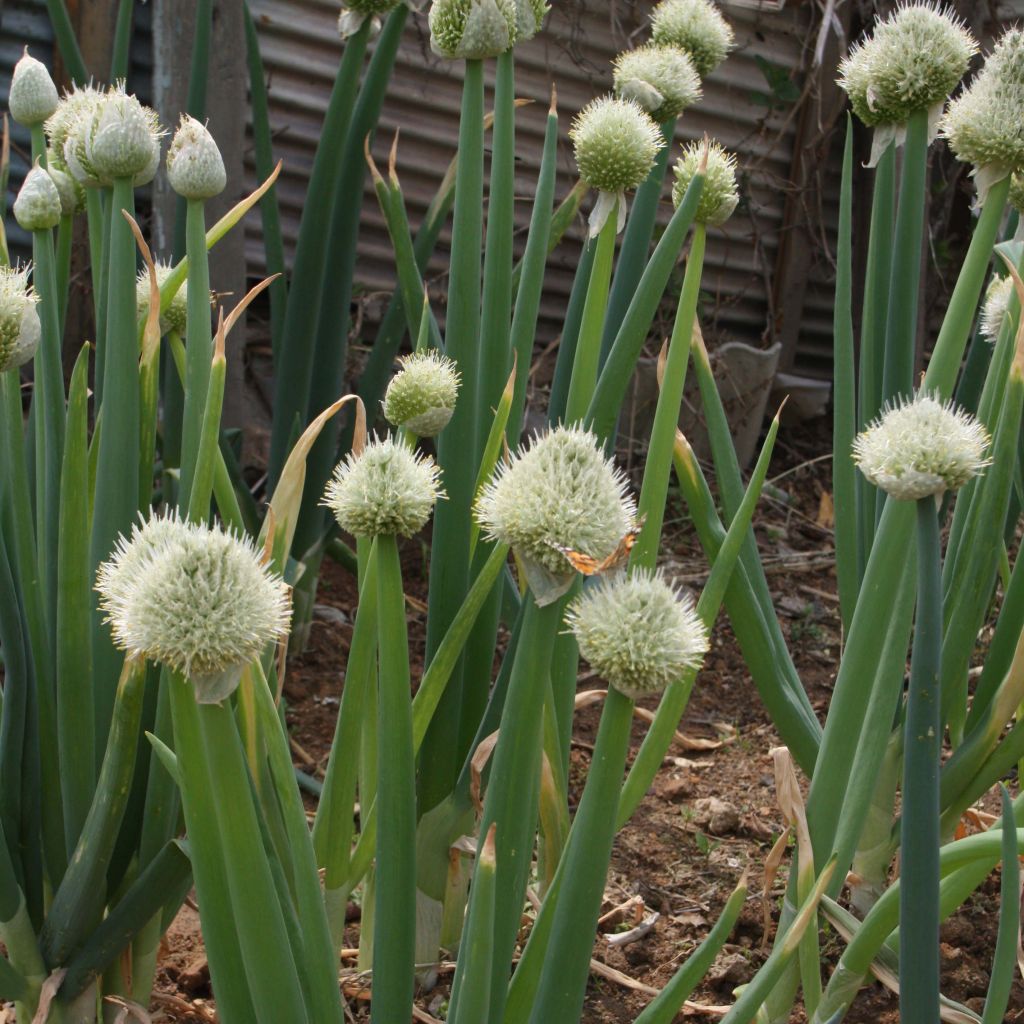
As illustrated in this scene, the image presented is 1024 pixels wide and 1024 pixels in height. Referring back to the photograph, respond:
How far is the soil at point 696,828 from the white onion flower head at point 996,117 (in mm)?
702

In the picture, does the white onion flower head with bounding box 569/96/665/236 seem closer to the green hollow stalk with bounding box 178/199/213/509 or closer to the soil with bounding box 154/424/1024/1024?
the green hollow stalk with bounding box 178/199/213/509

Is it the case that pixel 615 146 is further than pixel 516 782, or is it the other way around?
pixel 615 146

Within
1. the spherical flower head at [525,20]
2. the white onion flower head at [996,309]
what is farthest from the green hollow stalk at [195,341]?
the white onion flower head at [996,309]

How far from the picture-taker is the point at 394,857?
914 mm

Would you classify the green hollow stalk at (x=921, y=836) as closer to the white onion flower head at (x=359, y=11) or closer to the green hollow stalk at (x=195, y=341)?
the green hollow stalk at (x=195, y=341)

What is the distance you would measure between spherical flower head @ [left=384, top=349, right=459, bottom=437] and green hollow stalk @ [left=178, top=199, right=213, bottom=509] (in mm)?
185

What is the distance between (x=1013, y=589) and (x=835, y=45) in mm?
2995

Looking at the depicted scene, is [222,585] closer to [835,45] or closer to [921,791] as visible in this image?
[921,791]

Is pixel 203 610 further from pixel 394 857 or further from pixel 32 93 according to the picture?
pixel 32 93

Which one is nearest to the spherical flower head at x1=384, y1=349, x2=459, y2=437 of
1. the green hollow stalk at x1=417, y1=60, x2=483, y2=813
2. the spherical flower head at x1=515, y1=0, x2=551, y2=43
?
the green hollow stalk at x1=417, y1=60, x2=483, y2=813

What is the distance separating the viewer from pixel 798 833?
3.49ft

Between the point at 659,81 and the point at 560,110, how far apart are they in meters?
2.38

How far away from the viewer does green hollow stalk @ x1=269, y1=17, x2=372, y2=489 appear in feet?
6.03

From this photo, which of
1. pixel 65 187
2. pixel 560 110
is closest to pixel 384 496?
pixel 65 187
